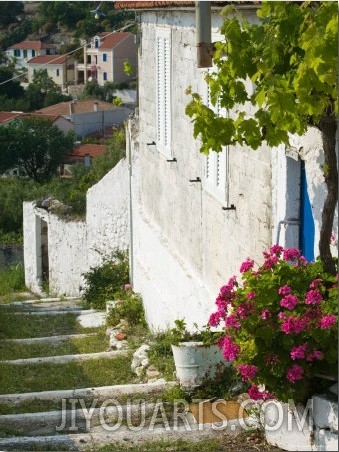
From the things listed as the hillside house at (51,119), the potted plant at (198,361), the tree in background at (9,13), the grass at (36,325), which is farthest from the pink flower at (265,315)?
the tree in background at (9,13)

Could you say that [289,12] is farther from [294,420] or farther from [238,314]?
[294,420]

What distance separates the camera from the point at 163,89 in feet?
41.7

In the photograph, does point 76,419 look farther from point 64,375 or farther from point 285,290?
point 285,290

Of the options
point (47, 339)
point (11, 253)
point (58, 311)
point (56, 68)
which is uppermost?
point (56, 68)

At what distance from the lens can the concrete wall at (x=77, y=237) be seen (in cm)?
1720

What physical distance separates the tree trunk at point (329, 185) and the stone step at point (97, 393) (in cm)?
306

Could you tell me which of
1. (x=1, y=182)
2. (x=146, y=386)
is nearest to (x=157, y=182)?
(x=146, y=386)

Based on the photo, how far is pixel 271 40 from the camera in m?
6.38

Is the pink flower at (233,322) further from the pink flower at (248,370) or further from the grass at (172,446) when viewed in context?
the grass at (172,446)

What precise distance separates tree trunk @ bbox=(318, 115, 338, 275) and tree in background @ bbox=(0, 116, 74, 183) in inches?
1891

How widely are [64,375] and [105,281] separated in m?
6.15

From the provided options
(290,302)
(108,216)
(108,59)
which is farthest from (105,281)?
(108,59)

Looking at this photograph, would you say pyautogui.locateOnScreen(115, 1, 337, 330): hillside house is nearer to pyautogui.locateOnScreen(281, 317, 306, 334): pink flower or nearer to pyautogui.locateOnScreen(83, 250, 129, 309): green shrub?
pyautogui.locateOnScreen(83, 250, 129, 309): green shrub

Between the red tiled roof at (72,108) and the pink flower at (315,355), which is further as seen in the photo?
the red tiled roof at (72,108)
